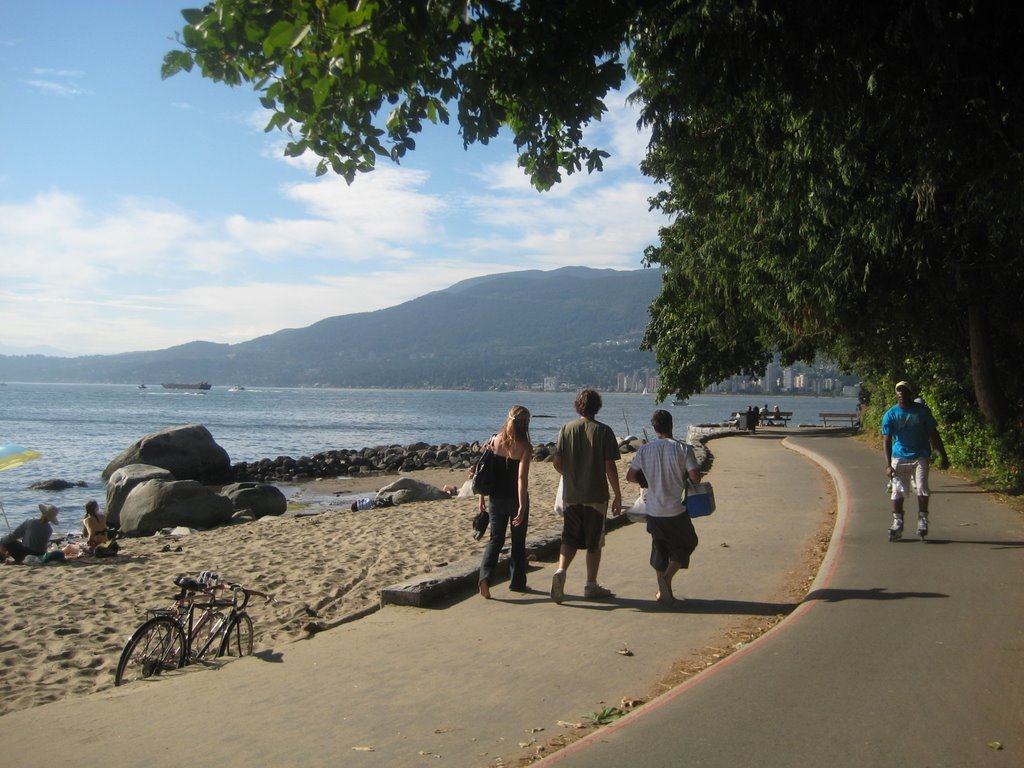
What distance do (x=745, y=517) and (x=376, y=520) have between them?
6612mm

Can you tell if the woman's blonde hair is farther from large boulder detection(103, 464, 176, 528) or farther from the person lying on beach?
large boulder detection(103, 464, 176, 528)

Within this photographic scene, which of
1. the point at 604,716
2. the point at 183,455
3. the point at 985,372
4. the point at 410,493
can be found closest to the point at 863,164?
the point at 985,372

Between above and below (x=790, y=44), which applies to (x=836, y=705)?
below

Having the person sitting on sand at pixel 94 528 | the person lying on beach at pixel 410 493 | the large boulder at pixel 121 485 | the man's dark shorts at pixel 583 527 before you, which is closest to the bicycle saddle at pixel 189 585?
the man's dark shorts at pixel 583 527

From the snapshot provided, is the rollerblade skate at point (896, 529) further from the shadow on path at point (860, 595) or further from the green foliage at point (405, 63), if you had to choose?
the green foliage at point (405, 63)

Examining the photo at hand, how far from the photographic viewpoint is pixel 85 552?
13516 mm

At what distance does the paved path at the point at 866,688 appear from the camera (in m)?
4.29

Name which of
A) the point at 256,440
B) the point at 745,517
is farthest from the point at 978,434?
the point at 256,440

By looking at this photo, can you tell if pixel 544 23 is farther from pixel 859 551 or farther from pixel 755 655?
pixel 859 551

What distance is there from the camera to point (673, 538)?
746cm

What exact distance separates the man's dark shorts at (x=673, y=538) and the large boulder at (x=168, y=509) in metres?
15.2

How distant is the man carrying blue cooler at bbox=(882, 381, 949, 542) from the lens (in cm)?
1000

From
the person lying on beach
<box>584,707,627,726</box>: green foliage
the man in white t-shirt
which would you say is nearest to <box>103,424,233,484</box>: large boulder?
the person lying on beach

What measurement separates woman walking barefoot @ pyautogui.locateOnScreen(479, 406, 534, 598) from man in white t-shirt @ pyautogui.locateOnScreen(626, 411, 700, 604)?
3.46ft
